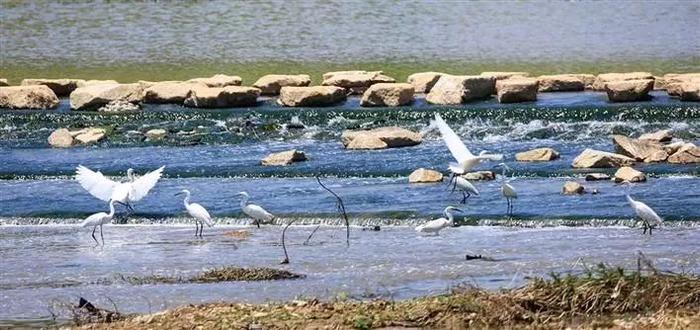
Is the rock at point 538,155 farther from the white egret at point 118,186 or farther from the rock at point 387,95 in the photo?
the white egret at point 118,186

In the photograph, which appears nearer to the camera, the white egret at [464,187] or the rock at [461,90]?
the white egret at [464,187]

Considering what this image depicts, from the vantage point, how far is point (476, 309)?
384 inches

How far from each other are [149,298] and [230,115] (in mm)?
12609

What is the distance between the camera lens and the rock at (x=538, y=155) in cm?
2069

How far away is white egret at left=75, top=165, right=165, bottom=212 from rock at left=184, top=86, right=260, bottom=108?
7.81 metres

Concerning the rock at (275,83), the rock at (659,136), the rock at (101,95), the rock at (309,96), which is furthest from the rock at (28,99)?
the rock at (659,136)

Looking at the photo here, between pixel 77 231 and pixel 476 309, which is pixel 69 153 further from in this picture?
pixel 476 309

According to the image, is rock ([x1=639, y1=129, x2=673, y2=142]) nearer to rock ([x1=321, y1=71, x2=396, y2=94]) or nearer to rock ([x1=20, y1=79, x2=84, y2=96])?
rock ([x1=321, y1=71, x2=396, y2=94])

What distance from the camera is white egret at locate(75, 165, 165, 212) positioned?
57.1ft

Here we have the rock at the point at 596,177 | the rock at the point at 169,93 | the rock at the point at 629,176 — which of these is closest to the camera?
the rock at the point at 629,176

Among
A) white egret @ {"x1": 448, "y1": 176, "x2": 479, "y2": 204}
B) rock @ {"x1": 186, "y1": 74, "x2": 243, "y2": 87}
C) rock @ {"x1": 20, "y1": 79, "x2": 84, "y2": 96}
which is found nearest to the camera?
white egret @ {"x1": 448, "y1": 176, "x2": 479, "y2": 204}

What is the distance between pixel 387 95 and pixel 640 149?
595 centimetres

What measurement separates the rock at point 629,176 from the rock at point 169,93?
387 inches

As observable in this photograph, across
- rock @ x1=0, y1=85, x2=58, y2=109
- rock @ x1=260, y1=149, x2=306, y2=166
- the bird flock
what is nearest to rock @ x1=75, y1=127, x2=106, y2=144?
rock @ x1=0, y1=85, x2=58, y2=109
